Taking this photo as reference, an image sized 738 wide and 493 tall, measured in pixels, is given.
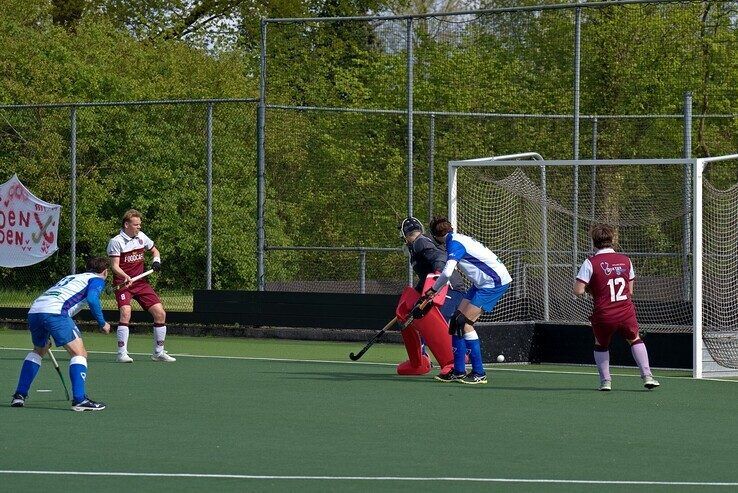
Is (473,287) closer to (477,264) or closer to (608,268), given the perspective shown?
(477,264)

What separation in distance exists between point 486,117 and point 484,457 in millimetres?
12131

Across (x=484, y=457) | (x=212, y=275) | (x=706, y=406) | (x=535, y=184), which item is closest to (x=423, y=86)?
(x=535, y=184)

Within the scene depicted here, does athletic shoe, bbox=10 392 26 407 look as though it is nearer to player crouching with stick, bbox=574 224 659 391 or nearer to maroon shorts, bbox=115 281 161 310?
player crouching with stick, bbox=574 224 659 391

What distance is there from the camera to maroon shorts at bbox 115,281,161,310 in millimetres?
17875

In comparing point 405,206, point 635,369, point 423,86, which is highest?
point 423,86

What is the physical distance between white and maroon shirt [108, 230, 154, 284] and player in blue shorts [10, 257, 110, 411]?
510 cm

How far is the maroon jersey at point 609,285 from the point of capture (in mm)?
14305

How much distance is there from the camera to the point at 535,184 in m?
20.0

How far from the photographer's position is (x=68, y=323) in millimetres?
12281

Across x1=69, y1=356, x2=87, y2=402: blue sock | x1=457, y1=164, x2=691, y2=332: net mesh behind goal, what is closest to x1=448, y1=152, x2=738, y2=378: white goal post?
x1=457, y1=164, x2=691, y2=332: net mesh behind goal

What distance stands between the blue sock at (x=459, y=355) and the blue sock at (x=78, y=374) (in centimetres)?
426

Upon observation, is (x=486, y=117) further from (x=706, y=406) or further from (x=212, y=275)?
(x=706, y=406)

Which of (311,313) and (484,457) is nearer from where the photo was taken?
(484,457)

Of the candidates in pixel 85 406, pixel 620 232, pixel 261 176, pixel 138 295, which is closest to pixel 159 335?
pixel 138 295
